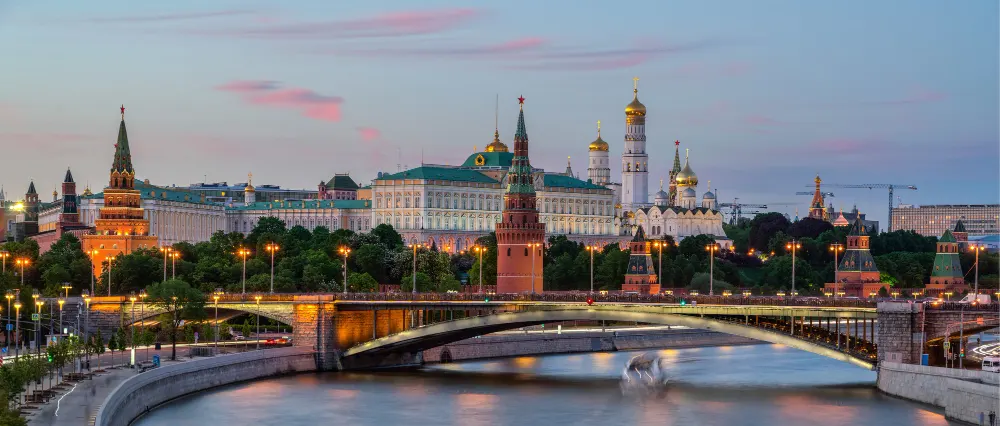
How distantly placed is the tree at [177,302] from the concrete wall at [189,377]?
10.9 m

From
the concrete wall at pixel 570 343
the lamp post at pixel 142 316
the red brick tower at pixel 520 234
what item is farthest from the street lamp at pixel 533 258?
the lamp post at pixel 142 316

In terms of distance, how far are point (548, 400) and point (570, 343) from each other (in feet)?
126

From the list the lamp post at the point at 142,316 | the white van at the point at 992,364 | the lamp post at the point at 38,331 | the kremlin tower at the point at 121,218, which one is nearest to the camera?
the white van at the point at 992,364

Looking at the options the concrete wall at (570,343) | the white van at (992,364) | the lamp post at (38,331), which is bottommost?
the concrete wall at (570,343)

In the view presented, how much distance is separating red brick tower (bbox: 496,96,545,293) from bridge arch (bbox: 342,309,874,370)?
102 feet

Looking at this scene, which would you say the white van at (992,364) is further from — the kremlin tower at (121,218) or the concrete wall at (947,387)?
the kremlin tower at (121,218)

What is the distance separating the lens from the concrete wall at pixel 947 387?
73.0m

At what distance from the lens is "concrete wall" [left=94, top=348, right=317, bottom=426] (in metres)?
72.9

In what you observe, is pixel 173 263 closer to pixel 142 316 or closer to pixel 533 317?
pixel 142 316

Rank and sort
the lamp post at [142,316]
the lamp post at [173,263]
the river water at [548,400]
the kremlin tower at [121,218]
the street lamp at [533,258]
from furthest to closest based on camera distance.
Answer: the kremlin tower at [121,218] < the lamp post at [173,263] < the street lamp at [533,258] < the lamp post at [142,316] < the river water at [548,400]

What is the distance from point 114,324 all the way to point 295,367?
757 inches

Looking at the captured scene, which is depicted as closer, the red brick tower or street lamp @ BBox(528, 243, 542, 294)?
street lamp @ BBox(528, 243, 542, 294)

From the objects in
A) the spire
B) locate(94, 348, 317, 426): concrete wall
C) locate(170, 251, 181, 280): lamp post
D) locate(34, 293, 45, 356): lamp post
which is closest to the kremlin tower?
the spire

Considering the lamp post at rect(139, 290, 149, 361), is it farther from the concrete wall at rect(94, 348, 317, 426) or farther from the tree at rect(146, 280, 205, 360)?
the concrete wall at rect(94, 348, 317, 426)
